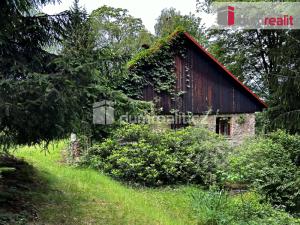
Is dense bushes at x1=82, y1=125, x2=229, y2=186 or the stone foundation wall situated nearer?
dense bushes at x1=82, y1=125, x2=229, y2=186

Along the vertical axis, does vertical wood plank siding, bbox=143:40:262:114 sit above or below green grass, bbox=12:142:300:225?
above

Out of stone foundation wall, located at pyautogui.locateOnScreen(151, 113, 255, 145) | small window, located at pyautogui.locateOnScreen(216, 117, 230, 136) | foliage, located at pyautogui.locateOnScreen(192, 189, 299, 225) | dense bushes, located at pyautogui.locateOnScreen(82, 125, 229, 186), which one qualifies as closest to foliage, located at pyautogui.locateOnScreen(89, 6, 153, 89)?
small window, located at pyautogui.locateOnScreen(216, 117, 230, 136)

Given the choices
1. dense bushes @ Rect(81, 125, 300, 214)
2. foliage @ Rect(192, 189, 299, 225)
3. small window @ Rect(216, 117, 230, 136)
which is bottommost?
foliage @ Rect(192, 189, 299, 225)

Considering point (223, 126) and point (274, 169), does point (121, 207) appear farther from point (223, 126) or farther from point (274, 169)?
point (223, 126)

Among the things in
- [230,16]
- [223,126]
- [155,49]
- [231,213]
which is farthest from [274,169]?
[230,16]

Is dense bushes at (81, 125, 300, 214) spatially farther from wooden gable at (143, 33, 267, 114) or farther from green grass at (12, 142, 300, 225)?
wooden gable at (143, 33, 267, 114)

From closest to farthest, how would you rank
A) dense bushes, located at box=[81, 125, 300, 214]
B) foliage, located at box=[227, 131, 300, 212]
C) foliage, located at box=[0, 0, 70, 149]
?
foliage, located at box=[0, 0, 70, 149] → foliage, located at box=[227, 131, 300, 212] → dense bushes, located at box=[81, 125, 300, 214]

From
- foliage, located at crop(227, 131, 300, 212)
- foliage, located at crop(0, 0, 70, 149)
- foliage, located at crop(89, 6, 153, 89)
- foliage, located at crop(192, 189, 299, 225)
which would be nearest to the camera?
Answer: foliage, located at crop(0, 0, 70, 149)

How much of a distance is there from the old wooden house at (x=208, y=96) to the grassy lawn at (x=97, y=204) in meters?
6.37

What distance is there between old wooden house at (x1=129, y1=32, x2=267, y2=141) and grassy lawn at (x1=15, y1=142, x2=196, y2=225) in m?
6.37

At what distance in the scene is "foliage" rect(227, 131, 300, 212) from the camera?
739 cm

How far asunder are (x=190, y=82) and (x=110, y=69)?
9.48m

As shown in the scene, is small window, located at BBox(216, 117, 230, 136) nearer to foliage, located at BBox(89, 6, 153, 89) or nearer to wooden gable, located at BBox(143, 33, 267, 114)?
wooden gable, located at BBox(143, 33, 267, 114)

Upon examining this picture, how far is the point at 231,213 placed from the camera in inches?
227
